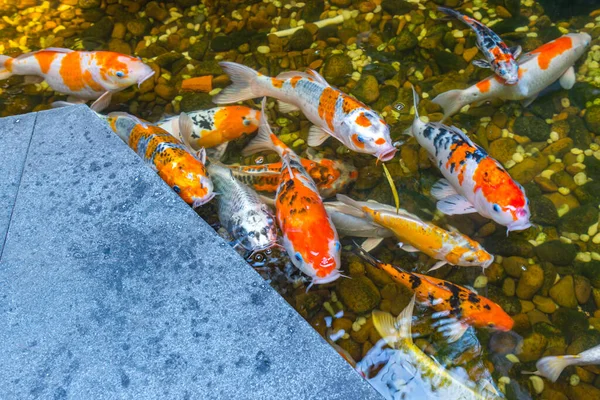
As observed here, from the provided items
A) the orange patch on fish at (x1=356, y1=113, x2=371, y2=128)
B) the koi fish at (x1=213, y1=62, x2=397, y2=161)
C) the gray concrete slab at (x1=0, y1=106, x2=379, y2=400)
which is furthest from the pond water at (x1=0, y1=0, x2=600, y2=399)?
the gray concrete slab at (x1=0, y1=106, x2=379, y2=400)

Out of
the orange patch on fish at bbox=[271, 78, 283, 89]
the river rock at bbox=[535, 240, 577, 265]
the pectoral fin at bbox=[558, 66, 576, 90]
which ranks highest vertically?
the orange patch on fish at bbox=[271, 78, 283, 89]

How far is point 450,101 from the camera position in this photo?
12.6ft

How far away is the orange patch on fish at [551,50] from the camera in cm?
392

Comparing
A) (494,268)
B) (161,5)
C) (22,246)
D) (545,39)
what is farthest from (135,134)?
(545,39)

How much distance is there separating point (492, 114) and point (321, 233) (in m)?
1.97

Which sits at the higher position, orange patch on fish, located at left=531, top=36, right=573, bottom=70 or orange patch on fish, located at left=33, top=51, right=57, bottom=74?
orange patch on fish, located at left=33, top=51, right=57, bottom=74

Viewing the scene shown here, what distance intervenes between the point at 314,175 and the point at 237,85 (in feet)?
3.51

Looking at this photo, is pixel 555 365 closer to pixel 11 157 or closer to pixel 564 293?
pixel 564 293

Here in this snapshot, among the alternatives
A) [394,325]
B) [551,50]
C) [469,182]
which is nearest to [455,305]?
[394,325]

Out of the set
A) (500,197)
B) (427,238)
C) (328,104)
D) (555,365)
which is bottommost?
(555,365)

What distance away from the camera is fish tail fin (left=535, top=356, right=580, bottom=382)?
2.69m

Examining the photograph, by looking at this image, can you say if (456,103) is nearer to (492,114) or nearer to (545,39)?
(492,114)

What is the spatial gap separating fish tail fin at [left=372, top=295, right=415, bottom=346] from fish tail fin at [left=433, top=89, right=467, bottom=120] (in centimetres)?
163

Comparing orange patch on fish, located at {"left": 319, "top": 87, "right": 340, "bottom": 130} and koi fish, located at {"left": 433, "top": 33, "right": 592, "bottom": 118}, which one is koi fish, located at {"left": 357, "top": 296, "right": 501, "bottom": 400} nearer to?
orange patch on fish, located at {"left": 319, "top": 87, "right": 340, "bottom": 130}
